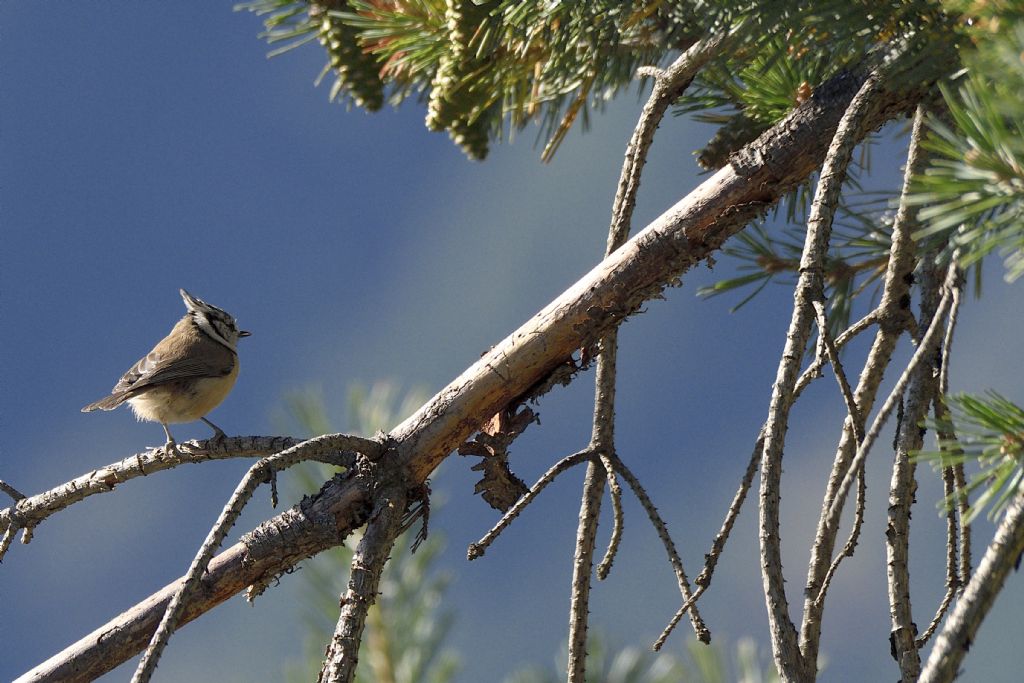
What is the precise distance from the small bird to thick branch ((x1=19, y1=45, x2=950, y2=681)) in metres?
1.32

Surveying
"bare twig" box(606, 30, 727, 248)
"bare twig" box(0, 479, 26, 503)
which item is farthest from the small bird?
"bare twig" box(606, 30, 727, 248)

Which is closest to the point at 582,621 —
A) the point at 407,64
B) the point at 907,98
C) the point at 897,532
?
the point at 897,532

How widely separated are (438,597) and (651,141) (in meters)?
0.86

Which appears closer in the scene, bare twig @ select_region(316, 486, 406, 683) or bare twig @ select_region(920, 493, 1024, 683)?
bare twig @ select_region(920, 493, 1024, 683)

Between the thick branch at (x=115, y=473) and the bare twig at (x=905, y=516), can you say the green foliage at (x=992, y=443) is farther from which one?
the thick branch at (x=115, y=473)

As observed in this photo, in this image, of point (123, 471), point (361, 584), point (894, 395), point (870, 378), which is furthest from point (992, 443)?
point (123, 471)

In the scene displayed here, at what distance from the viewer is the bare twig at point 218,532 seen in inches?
33.8

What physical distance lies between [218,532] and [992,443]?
67 cm

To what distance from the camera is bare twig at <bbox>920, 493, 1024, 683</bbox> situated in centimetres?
73

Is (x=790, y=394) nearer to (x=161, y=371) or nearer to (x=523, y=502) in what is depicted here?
(x=523, y=502)

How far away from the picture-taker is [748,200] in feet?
4.12

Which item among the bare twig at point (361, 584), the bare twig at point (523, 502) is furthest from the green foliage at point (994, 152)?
the bare twig at point (361, 584)

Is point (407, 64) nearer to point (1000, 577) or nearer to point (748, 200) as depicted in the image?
point (748, 200)

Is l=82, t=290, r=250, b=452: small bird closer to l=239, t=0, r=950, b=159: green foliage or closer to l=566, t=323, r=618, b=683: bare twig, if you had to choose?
l=239, t=0, r=950, b=159: green foliage
